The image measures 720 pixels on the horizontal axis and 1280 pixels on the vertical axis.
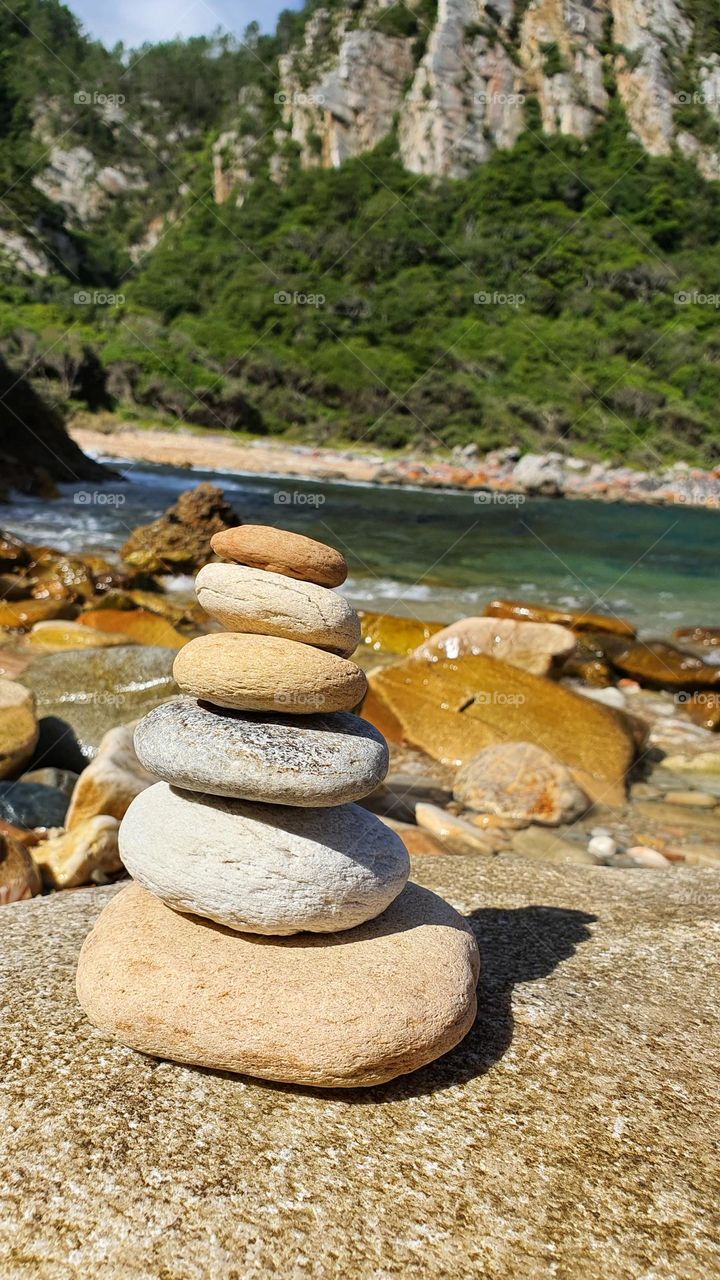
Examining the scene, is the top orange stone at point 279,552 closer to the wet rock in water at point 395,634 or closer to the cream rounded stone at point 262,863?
the cream rounded stone at point 262,863

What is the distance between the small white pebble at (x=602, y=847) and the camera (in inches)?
270

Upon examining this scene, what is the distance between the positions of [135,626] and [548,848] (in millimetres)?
7254

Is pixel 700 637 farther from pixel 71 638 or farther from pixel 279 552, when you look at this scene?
pixel 279 552

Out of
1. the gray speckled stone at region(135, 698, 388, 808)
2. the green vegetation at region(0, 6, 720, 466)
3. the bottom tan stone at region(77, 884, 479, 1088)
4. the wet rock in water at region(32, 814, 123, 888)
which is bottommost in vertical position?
the wet rock in water at region(32, 814, 123, 888)

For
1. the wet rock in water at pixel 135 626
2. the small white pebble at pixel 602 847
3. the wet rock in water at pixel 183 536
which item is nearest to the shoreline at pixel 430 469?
the wet rock in water at pixel 183 536

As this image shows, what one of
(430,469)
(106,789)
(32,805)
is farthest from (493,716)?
(430,469)

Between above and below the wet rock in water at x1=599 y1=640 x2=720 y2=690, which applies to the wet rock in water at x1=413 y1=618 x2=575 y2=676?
above

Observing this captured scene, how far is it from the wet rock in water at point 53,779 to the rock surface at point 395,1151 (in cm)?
330

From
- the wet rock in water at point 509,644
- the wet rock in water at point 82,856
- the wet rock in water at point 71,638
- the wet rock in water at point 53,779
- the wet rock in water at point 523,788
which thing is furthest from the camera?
the wet rock in water at point 509,644

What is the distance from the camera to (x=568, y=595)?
20703 mm

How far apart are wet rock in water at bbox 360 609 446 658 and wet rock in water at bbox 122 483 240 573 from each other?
580 cm

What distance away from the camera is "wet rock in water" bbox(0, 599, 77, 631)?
12.3 meters

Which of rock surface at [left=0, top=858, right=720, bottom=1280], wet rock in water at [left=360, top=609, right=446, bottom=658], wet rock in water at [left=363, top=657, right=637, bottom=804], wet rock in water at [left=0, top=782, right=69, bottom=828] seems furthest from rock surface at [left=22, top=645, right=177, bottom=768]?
wet rock in water at [left=360, top=609, right=446, bottom=658]

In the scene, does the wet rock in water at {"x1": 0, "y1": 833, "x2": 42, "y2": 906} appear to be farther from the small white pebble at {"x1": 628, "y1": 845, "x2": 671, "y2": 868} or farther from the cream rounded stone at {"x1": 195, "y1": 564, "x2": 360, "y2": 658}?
the small white pebble at {"x1": 628, "y1": 845, "x2": 671, "y2": 868}
